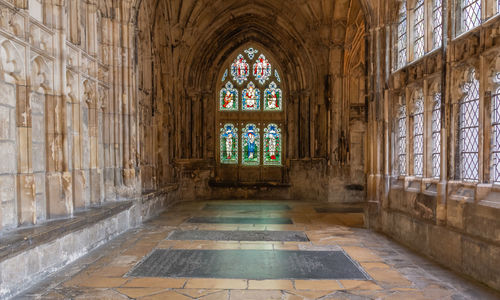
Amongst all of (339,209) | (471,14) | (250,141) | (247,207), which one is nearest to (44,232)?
(471,14)

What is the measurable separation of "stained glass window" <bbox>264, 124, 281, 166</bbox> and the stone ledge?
31.6ft

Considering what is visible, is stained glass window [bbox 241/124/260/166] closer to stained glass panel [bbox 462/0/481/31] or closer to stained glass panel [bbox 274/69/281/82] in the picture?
stained glass panel [bbox 274/69/281/82]

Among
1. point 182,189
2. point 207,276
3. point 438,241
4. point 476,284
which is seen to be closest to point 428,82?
point 438,241

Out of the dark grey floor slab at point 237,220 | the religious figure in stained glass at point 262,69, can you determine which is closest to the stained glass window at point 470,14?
the dark grey floor slab at point 237,220

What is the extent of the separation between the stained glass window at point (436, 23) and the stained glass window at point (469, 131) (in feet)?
3.84

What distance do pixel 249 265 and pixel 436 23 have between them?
4623 millimetres

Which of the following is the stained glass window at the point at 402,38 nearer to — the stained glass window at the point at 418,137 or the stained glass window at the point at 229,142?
the stained glass window at the point at 418,137

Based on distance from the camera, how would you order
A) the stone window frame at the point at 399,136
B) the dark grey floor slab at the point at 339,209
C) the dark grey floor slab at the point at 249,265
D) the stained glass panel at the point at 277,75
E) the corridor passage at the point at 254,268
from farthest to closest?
1. the stained glass panel at the point at 277,75
2. the dark grey floor slab at the point at 339,209
3. the stone window frame at the point at 399,136
4. the dark grey floor slab at the point at 249,265
5. the corridor passage at the point at 254,268

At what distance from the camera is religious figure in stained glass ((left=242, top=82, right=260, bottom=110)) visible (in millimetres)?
15672

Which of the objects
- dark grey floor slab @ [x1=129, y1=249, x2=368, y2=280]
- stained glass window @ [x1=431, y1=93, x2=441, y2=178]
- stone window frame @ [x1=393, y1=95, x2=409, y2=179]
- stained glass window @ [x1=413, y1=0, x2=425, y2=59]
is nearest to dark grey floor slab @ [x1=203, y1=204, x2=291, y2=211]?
stone window frame @ [x1=393, y1=95, x2=409, y2=179]

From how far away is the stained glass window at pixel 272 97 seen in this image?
15.7 metres

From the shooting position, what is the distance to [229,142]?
51.1ft

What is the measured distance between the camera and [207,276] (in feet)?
15.1

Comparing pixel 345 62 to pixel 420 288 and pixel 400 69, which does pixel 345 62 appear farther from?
pixel 420 288
